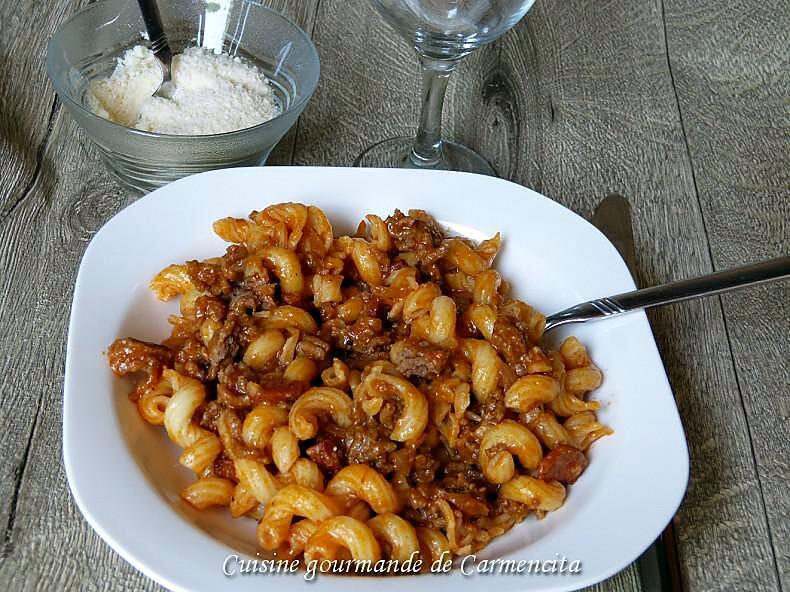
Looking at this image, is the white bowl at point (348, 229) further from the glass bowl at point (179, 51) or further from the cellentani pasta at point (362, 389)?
the glass bowl at point (179, 51)

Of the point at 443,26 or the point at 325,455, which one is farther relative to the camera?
the point at 443,26

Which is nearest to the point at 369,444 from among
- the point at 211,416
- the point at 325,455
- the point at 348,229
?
the point at 325,455

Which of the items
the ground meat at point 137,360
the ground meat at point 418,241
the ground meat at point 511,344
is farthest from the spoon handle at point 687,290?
the ground meat at point 137,360

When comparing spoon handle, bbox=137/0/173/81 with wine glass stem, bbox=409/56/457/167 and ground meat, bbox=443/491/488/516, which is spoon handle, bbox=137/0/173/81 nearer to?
wine glass stem, bbox=409/56/457/167

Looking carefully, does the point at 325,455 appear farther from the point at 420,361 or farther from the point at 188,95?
the point at 188,95

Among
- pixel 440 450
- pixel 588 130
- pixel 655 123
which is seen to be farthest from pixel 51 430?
pixel 655 123

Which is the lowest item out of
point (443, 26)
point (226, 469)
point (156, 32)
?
point (226, 469)
